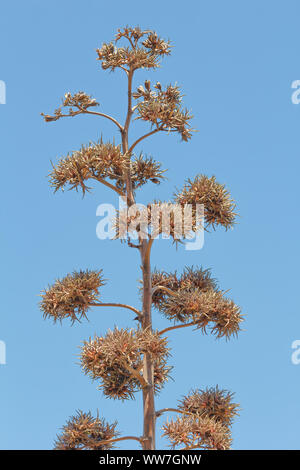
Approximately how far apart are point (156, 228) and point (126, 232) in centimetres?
40

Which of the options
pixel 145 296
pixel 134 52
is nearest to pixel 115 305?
pixel 145 296

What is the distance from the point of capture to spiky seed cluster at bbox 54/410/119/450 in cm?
775

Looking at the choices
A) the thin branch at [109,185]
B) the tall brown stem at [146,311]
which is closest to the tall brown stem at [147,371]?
the tall brown stem at [146,311]

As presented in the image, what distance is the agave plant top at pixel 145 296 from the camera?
7598mm

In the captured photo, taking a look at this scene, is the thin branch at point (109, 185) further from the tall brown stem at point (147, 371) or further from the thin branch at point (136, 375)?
the thin branch at point (136, 375)

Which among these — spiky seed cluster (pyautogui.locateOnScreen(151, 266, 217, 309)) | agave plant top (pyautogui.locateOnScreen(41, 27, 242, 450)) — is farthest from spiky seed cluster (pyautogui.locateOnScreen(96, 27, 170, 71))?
spiky seed cluster (pyautogui.locateOnScreen(151, 266, 217, 309))

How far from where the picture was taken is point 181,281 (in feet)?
28.8

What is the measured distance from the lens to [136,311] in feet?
27.1

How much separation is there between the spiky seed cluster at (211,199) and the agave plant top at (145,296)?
12mm

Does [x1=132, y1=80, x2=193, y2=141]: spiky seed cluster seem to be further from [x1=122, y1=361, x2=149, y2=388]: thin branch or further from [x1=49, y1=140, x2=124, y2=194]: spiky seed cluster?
[x1=122, y1=361, x2=149, y2=388]: thin branch

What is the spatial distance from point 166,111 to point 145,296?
2251mm

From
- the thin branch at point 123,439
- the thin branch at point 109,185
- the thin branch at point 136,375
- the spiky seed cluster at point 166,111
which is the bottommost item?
the thin branch at point 123,439

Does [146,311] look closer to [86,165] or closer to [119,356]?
[119,356]
